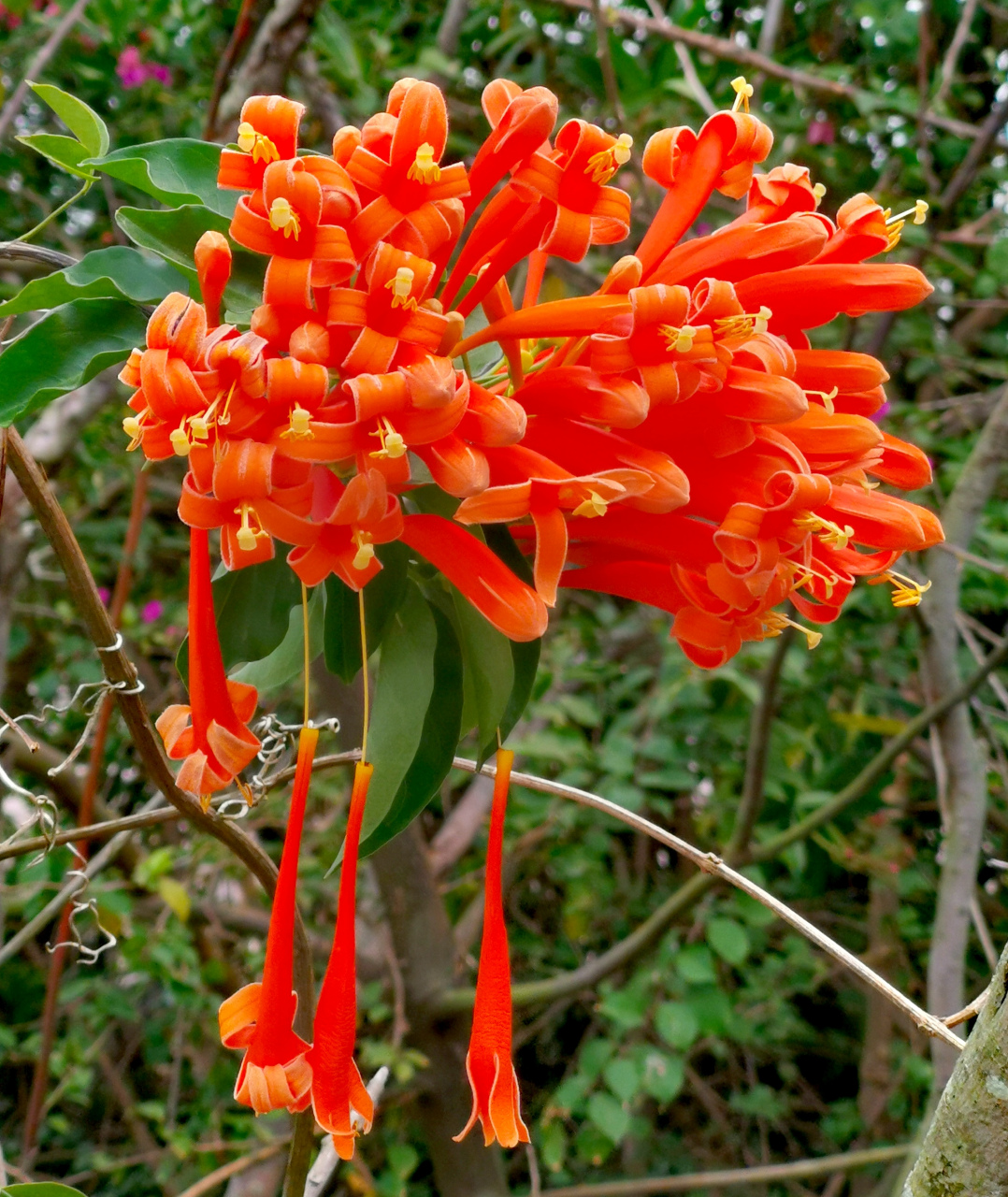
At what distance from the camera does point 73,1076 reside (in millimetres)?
1817

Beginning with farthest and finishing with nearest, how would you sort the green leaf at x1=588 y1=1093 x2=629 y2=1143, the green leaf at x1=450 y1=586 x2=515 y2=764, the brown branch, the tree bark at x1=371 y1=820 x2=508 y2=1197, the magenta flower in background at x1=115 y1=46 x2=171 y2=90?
the magenta flower in background at x1=115 y1=46 x2=171 y2=90 → the brown branch → the tree bark at x1=371 y1=820 x2=508 y2=1197 → the green leaf at x1=588 y1=1093 x2=629 y2=1143 → the green leaf at x1=450 y1=586 x2=515 y2=764

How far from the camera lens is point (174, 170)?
0.54 metres

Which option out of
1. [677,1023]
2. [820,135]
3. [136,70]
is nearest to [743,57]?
[820,135]

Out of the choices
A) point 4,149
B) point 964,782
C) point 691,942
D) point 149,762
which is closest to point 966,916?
point 964,782

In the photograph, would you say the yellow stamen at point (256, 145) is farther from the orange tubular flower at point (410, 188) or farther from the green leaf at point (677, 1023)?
the green leaf at point (677, 1023)

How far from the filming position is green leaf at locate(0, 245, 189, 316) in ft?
1.60

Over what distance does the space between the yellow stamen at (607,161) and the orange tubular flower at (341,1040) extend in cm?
29

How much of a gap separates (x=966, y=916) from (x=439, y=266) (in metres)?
1.20

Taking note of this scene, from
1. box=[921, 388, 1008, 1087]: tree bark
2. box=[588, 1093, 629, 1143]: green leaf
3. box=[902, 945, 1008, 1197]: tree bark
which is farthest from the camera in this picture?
box=[588, 1093, 629, 1143]: green leaf

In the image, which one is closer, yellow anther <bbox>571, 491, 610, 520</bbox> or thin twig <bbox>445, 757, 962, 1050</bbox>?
yellow anther <bbox>571, 491, 610, 520</bbox>

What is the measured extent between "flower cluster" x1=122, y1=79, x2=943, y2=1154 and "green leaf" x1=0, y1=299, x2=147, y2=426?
0.04 metres

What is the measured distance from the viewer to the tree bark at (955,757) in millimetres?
1365

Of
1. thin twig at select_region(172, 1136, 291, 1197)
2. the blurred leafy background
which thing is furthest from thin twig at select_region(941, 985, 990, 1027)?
thin twig at select_region(172, 1136, 291, 1197)

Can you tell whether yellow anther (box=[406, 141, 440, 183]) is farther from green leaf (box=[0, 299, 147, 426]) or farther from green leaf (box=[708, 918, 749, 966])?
green leaf (box=[708, 918, 749, 966])
